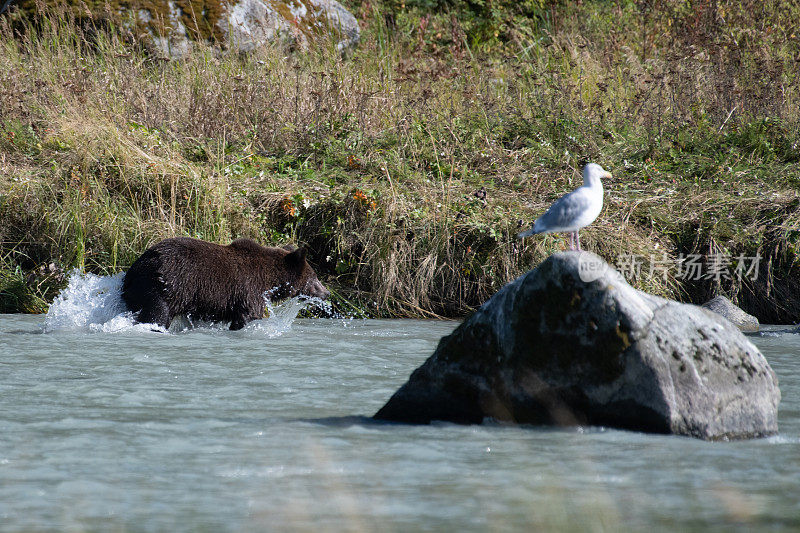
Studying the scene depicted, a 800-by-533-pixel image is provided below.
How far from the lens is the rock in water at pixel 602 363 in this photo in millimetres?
4664

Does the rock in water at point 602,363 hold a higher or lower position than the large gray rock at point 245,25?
lower

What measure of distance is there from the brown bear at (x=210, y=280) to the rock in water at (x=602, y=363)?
3832 millimetres

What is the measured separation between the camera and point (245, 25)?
15070mm

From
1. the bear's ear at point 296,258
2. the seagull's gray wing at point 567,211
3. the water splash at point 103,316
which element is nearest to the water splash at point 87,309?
the water splash at point 103,316

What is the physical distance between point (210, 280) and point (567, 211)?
12.8 feet

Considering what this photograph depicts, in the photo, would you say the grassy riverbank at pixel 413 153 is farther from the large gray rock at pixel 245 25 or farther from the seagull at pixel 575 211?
the seagull at pixel 575 211

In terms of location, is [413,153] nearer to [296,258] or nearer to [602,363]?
[296,258]

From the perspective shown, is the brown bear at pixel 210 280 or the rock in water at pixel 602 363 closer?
the rock in water at pixel 602 363

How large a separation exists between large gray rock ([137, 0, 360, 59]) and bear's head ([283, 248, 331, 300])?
5813 mm

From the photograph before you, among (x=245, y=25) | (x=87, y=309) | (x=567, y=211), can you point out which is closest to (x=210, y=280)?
(x=87, y=309)

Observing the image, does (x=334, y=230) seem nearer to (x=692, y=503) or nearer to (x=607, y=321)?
(x=607, y=321)

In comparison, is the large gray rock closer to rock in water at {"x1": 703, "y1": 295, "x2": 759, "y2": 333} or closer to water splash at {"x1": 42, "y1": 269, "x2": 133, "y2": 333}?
water splash at {"x1": 42, "y1": 269, "x2": 133, "y2": 333}

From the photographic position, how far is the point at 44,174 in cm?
1095

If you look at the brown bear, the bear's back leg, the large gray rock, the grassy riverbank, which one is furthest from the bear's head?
the large gray rock
